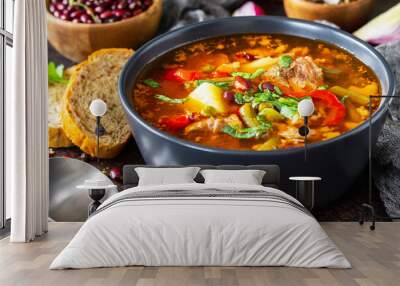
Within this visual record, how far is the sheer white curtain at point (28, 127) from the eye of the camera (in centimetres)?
460

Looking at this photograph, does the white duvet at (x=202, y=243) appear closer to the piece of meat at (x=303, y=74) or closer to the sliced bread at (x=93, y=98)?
the sliced bread at (x=93, y=98)

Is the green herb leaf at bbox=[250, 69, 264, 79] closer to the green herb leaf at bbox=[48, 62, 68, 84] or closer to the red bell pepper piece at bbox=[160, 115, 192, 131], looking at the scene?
the red bell pepper piece at bbox=[160, 115, 192, 131]

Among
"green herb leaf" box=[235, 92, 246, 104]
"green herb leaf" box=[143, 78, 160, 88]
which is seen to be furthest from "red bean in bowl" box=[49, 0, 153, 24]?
"green herb leaf" box=[235, 92, 246, 104]

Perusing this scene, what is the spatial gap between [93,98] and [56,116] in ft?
1.24

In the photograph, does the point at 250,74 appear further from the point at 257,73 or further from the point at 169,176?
the point at 169,176

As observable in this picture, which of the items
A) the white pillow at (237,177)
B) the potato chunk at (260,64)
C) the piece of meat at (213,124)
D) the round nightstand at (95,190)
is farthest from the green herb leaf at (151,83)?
the white pillow at (237,177)

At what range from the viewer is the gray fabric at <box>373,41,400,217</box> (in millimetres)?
5609

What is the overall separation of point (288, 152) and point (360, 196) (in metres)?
0.93

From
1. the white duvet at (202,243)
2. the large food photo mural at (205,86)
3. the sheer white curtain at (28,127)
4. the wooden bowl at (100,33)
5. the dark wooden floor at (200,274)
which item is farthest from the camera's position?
the wooden bowl at (100,33)

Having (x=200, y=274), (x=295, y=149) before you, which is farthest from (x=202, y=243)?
(x=295, y=149)

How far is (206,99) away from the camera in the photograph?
554cm

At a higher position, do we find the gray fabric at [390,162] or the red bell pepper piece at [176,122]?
the red bell pepper piece at [176,122]

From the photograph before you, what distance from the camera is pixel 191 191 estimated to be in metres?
4.10

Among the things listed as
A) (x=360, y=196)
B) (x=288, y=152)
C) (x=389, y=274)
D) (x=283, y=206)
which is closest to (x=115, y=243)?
(x=283, y=206)
